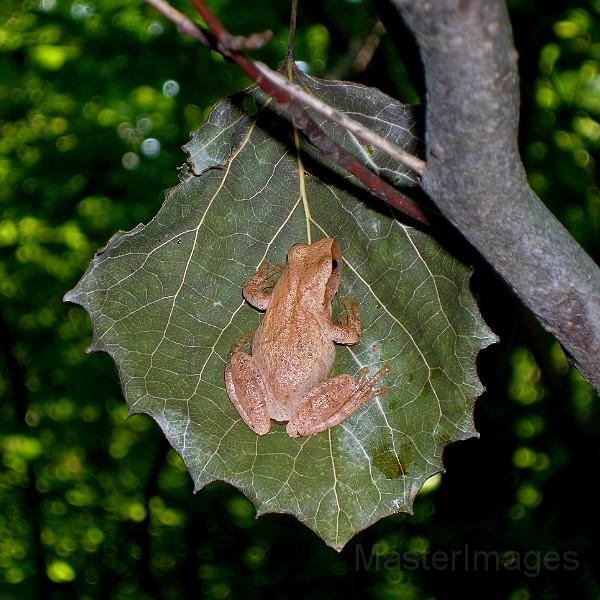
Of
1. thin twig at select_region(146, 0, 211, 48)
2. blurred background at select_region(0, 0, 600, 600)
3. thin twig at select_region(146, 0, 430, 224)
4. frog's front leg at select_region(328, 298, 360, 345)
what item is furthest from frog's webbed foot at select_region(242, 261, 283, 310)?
blurred background at select_region(0, 0, 600, 600)

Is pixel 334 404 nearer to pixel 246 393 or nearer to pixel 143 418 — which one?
pixel 246 393

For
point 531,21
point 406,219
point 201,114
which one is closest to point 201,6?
point 406,219

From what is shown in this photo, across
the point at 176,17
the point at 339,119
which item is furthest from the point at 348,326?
the point at 176,17

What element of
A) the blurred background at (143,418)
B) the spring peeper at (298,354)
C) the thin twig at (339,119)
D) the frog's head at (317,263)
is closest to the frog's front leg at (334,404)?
the spring peeper at (298,354)

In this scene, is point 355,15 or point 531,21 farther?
point 355,15

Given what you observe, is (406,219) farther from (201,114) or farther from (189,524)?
(189,524)

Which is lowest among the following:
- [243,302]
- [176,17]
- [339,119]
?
[243,302]

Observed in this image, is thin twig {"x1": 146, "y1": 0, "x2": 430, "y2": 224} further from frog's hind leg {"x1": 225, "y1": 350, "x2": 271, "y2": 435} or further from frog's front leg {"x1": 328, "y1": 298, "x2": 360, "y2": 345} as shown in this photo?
frog's hind leg {"x1": 225, "y1": 350, "x2": 271, "y2": 435}
